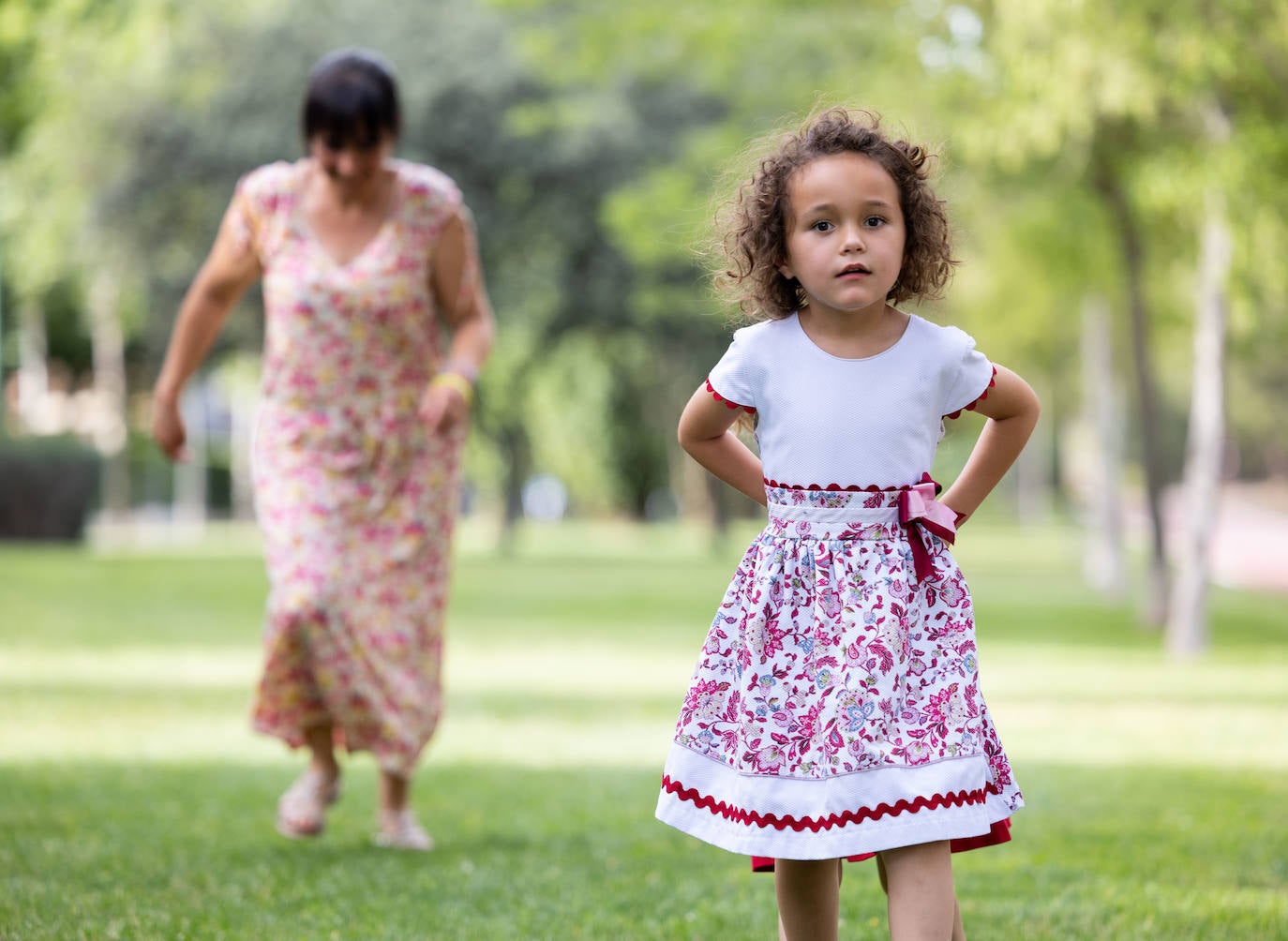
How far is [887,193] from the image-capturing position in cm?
328

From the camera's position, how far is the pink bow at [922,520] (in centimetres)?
321

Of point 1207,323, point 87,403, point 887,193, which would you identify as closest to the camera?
point 887,193

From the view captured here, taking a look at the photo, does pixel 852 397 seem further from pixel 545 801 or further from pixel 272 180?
pixel 545 801

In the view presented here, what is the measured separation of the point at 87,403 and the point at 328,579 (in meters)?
56.9

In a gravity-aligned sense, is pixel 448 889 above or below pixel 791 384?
below

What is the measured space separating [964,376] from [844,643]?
0.58m

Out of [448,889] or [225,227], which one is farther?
[225,227]

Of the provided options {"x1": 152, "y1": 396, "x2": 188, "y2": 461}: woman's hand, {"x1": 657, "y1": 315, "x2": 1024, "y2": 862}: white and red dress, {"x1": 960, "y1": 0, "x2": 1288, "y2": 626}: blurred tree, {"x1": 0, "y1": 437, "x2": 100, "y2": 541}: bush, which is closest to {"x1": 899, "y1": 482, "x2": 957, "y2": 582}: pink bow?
{"x1": 657, "y1": 315, "x2": 1024, "y2": 862}: white and red dress

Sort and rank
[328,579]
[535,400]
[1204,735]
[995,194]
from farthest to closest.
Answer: [535,400] < [995,194] < [1204,735] < [328,579]

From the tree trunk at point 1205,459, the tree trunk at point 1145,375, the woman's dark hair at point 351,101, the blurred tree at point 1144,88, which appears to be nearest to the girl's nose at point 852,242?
the woman's dark hair at point 351,101

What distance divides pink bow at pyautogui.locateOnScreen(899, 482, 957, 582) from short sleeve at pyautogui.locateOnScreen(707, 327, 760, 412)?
0.36 meters

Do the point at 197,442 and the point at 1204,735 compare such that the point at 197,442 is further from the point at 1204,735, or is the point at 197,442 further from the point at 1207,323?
the point at 1204,735

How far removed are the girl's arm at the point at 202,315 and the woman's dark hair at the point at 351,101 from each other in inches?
18.1

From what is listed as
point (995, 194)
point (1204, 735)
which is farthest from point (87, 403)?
point (1204, 735)
